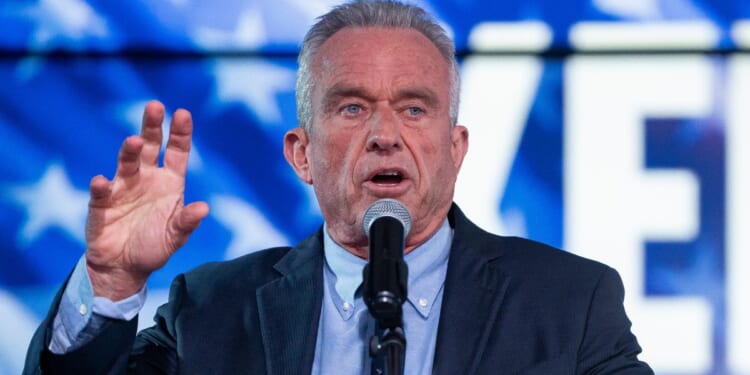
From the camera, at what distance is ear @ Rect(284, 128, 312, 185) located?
2537 mm

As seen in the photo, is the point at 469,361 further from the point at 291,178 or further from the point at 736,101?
the point at 736,101

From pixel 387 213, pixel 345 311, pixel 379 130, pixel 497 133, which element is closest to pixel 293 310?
pixel 345 311

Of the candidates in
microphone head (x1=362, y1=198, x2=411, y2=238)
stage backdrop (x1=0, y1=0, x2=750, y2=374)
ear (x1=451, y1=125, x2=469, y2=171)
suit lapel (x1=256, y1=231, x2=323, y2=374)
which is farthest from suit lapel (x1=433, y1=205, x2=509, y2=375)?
stage backdrop (x1=0, y1=0, x2=750, y2=374)

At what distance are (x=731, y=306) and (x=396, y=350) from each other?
1701mm

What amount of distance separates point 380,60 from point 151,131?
23.8 inches

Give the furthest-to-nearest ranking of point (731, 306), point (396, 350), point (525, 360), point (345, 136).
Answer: point (731, 306)
point (345, 136)
point (525, 360)
point (396, 350)

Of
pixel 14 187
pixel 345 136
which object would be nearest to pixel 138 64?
pixel 14 187

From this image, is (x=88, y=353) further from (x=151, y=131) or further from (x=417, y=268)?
(x=417, y=268)

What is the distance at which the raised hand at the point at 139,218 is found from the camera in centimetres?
198

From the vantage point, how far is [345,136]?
2.35 meters

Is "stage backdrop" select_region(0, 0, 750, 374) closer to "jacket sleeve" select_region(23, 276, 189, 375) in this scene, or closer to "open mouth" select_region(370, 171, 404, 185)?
"open mouth" select_region(370, 171, 404, 185)

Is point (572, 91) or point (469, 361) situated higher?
point (572, 91)

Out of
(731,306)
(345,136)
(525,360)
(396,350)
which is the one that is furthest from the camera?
(731,306)

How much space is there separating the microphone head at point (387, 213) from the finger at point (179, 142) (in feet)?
1.36
